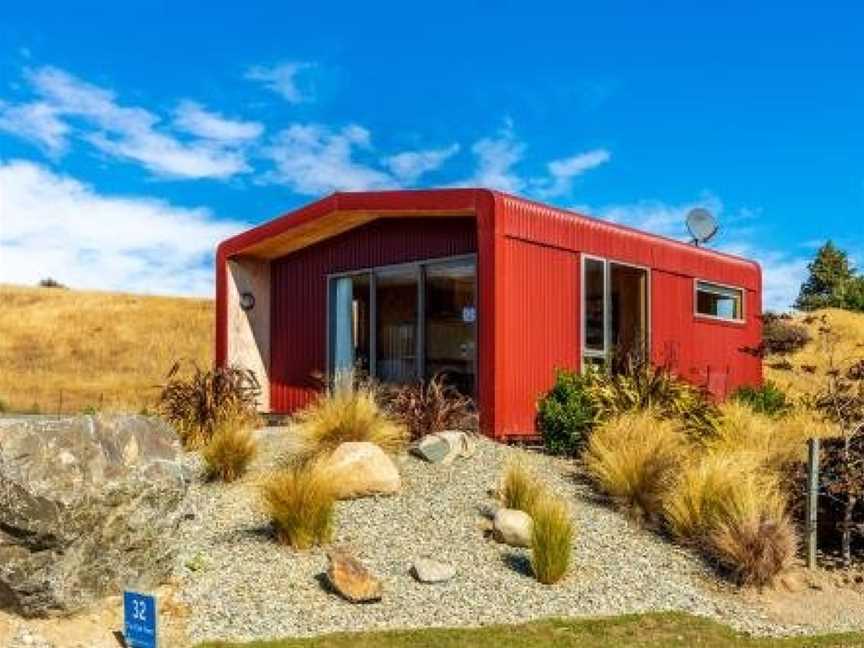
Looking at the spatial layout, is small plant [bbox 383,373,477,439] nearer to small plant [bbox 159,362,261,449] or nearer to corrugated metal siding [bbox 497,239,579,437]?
corrugated metal siding [bbox 497,239,579,437]

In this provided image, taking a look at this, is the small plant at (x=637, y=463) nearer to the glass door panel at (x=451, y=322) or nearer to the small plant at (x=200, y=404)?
the glass door panel at (x=451, y=322)

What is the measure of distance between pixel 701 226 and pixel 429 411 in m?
8.31

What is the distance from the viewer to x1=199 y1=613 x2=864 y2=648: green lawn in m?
6.42

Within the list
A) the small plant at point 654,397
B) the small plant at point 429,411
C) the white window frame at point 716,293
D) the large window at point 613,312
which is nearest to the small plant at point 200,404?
the small plant at point 429,411

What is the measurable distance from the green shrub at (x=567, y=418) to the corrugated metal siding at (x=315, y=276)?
259cm

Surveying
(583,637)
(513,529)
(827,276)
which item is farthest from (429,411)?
(827,276)

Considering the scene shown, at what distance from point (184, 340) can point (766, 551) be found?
41756 mm

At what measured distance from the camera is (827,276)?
171 ft

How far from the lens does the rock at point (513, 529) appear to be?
823 centimetres

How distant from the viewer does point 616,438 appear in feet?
33.2

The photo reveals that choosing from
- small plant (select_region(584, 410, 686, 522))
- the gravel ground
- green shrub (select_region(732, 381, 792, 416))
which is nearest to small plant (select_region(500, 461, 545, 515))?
the gravel ground

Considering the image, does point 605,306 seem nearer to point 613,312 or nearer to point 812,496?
point 613,312

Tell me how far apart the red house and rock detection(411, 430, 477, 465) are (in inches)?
56.0

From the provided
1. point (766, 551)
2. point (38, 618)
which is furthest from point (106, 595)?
point (766, 551)
